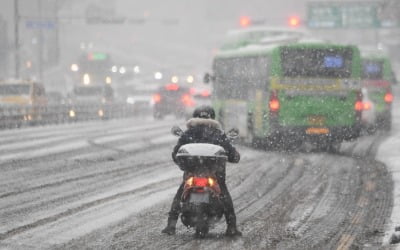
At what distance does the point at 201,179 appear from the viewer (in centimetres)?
1055

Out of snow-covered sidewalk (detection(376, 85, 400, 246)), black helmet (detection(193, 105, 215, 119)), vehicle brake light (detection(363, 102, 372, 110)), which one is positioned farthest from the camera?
vehicle brake light (detection(363, 102, 372, 110))

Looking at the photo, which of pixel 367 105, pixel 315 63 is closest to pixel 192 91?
pixel 367 105

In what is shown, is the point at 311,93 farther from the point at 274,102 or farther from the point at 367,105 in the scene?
the point at 367,105

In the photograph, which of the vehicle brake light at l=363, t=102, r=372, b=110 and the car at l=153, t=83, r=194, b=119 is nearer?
the vehicle brake light at l=363, t=102, r=372, b=110

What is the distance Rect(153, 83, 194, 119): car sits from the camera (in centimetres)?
4938

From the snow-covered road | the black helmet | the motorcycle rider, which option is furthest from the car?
the motorcycle rider

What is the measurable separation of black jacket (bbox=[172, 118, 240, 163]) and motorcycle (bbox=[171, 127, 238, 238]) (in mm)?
284

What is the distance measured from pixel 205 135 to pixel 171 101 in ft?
127

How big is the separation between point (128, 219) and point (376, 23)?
60.0m

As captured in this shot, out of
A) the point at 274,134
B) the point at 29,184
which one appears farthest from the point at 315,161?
the point at 29,184

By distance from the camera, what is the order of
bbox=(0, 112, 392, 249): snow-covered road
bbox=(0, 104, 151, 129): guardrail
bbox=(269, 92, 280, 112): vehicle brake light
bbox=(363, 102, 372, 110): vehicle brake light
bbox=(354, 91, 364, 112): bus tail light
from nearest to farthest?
bbox=(0, 112, 392, 249): snow-covered road, bbox=(269, 92, 280, 112): vehicle brake light, bbox=(354, 91, 364, 112): bus tail light, bbox=(363, 102, 372, 110): vehicle brake light, bbox=(0, 104, 151, 129): guardrail

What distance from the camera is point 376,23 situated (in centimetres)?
7025

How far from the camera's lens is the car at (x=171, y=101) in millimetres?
49375

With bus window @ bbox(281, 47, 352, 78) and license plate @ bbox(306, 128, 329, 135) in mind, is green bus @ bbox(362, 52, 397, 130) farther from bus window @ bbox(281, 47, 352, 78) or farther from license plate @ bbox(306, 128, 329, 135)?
license plate @ bbox(306, 128, 329, 135)
